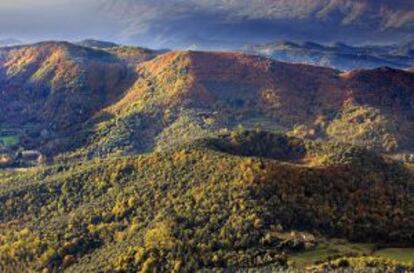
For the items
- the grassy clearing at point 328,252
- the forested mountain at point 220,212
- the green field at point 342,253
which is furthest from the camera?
the forested mountain at point 220,212

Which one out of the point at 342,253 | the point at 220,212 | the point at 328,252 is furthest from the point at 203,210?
the point at 342,253

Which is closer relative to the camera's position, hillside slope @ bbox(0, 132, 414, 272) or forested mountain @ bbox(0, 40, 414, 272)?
forested mountain @ bbox(0, 40, 414, 272)

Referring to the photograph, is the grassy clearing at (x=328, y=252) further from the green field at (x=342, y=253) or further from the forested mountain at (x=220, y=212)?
the forested mountain at (x=220, y=212)

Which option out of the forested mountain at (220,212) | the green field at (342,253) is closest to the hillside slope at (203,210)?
the forested mountain at (220,212)

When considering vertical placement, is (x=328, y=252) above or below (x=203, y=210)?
below

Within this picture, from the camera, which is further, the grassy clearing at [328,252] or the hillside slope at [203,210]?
the hillside slope at [203,210]

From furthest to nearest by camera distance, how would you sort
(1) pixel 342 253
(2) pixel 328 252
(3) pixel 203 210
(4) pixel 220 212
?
(3) pixel 203 210, (4) pixel 220 212, (2) pixel 328 252, (1) pixel 342 253

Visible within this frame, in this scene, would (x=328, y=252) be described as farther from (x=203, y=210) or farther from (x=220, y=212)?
(x=203, y=210)

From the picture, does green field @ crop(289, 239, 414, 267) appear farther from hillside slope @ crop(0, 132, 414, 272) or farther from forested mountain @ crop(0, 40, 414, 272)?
hillside slope @ crop(0, 132, 414, 272)

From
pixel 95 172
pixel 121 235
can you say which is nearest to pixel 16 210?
pixel 95 172

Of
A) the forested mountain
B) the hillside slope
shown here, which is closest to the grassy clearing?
the forested mountain

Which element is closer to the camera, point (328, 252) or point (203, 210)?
point (328, 252)

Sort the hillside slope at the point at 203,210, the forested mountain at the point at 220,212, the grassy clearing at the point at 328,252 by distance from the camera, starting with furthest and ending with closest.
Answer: the hillside slope at the point at 203,210, the forested mountain at the point at 220,212, the grassy clearing at the point at 328,252

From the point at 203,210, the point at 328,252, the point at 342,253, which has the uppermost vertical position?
the point at 203,210
